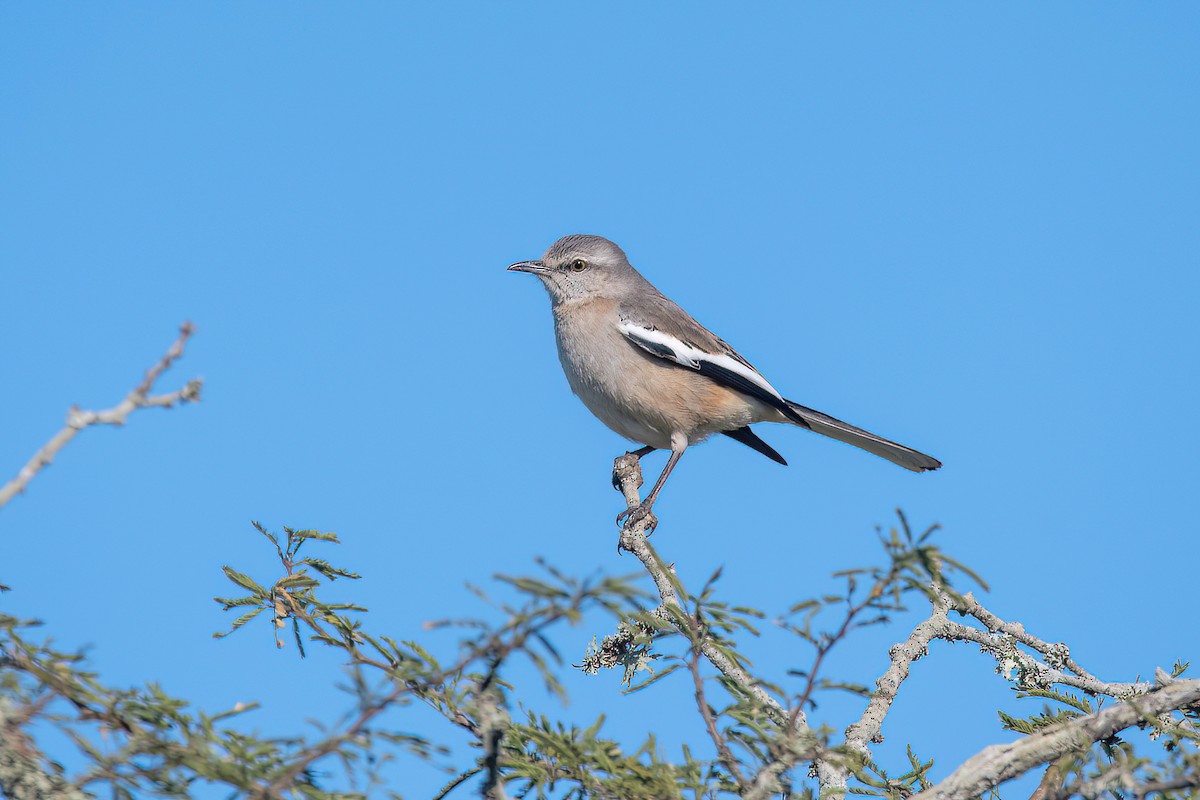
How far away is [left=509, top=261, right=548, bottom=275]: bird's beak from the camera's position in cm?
851

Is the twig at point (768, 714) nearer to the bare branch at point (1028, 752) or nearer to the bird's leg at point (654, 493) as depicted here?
the bare branch at point (1028, 752)

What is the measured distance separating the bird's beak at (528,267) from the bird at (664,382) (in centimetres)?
29

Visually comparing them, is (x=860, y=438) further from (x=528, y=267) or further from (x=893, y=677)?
(x=893, y=677)

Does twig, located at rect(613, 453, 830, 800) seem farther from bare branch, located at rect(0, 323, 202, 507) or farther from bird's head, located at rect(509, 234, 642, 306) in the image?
bird's head, located at rect(509, 234, 642, 306)

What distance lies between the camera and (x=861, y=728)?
355cm

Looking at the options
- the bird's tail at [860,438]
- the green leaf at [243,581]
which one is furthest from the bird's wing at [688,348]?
the green leaf at [243,581]

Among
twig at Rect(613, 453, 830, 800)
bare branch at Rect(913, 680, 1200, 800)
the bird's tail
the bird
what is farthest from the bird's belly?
bare branch at Rect(913, 680, 1200, 800)

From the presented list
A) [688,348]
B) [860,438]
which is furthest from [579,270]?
[860,438]

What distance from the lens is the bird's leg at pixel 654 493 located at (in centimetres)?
665

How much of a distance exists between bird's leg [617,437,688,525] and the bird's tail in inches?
33.9

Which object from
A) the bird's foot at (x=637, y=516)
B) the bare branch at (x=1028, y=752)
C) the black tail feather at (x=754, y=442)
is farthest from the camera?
the black tail feather at (x=754, y=442)

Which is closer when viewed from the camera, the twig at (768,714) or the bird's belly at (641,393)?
the twig at (768,714)

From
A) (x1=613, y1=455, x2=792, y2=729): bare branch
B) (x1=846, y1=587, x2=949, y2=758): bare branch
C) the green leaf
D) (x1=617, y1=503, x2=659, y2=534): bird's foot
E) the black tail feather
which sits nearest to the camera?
(x1=613, y1=455, x2=792, y2=729): bare branch

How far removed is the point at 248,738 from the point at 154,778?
20 cm
